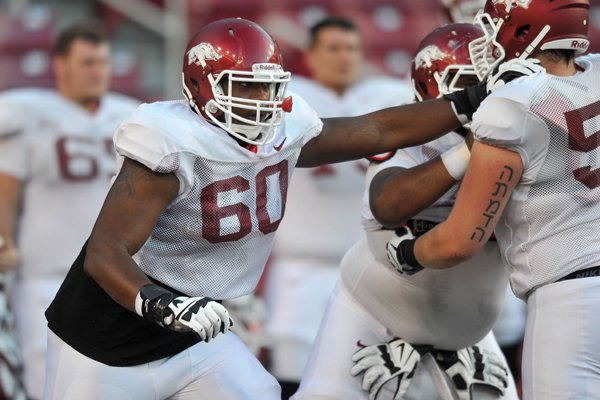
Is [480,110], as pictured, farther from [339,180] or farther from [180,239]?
[339,180]

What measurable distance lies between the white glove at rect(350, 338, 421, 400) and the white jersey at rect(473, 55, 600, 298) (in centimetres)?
62

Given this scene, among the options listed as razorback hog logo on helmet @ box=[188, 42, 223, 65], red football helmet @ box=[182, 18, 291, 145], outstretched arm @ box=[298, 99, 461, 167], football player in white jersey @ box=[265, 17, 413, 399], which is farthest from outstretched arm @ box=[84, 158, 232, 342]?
football player in white jersey @ box=[265, 17, 413, 399]

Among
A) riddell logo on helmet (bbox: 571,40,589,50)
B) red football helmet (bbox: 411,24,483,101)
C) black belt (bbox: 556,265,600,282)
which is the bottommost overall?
black belt (bbox: 556,265,600,282)

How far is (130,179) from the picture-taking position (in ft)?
9.31

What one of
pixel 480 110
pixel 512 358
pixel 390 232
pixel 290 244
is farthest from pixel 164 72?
pixel 480 110

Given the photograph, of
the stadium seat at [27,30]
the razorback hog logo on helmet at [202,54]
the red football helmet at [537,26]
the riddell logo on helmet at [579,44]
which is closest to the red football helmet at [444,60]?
the red football helmet at [537,26]

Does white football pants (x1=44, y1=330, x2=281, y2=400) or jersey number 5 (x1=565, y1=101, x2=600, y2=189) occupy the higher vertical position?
jersey number 5 (x1=565, y1=101, x2=600, y2=189)

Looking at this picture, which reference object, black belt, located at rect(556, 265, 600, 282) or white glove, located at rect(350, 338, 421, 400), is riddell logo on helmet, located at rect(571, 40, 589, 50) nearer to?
black belt, located at rect(556, 265, 600, 282)

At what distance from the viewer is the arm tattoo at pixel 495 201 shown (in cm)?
279

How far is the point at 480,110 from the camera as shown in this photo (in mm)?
2820

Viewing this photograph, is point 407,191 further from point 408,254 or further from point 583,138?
point 583,138

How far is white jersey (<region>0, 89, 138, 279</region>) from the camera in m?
5.06

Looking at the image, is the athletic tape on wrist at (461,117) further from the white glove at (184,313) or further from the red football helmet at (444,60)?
the white glove at (184,313)

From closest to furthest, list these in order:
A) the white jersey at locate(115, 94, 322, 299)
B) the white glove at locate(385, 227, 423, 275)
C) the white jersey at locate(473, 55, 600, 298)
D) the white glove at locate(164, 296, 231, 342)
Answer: the white glove at locate(164, 296, 231, 342)
the white jersey at locate(473, 55, 600, 298)
the white jersey at locate(115, 94, 322, 299)
the white glove at locate(385, 227, 423, 275)
